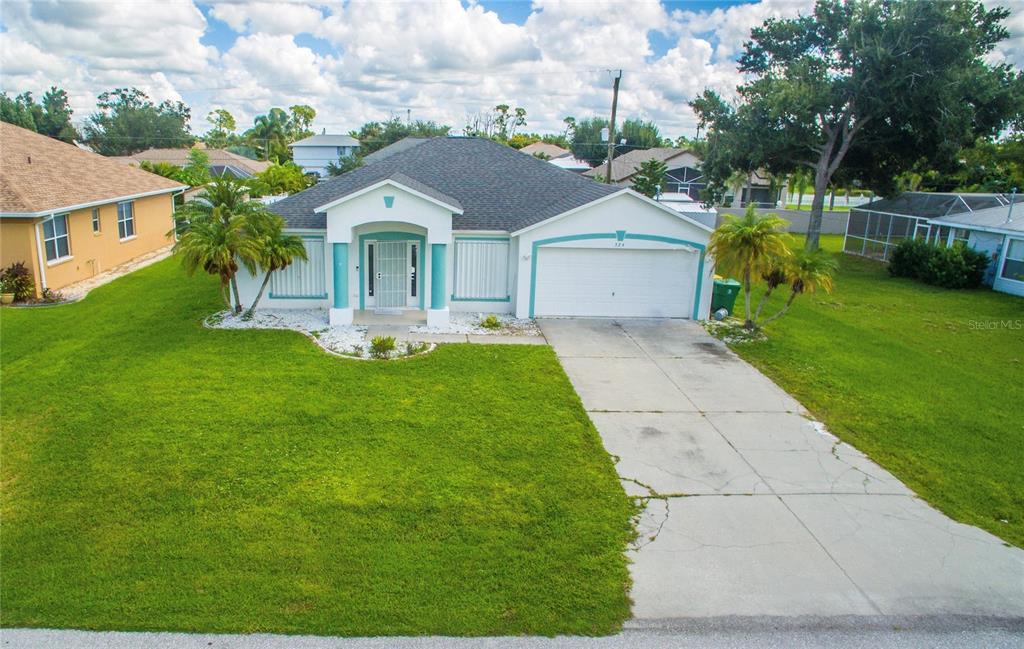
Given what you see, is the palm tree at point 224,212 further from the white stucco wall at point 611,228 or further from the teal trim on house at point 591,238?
the teal trim on house at point 591,238

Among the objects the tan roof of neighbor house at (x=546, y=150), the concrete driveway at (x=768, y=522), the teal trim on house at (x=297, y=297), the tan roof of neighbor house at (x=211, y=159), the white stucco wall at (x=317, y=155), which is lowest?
the concrete driveway at (x=768, y=522)

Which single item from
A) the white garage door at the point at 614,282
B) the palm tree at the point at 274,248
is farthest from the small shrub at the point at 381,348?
the white garage door at the point at 614,282

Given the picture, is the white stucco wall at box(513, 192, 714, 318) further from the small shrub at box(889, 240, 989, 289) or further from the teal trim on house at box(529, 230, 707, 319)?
the small shrub at box(889, 240, 989, 289)

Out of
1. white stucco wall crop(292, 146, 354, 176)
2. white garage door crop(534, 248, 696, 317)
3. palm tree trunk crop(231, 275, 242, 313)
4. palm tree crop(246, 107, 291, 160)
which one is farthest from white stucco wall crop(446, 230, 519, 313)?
palm tree crop(246, 107, 291, 160)

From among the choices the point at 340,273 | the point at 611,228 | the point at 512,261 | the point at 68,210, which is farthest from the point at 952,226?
the point at 68,210

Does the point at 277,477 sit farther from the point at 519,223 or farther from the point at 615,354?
the point at 519,223

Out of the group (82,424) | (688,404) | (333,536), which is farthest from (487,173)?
(333,536)
